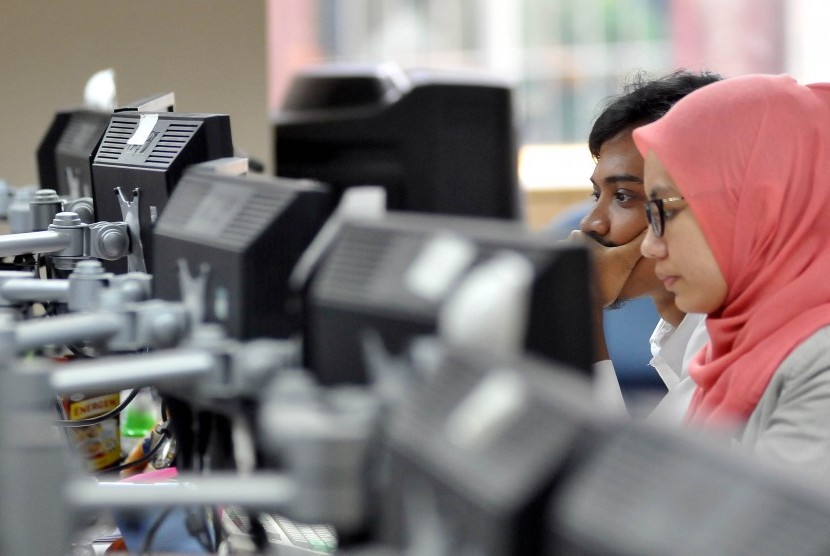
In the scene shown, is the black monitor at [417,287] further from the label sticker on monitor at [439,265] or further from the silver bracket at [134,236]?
the silver bracket at [134,236]

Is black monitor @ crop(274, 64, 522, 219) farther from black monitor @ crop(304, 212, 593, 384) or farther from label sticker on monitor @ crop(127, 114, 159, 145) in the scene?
black monitor @ crop(304, 212, 593, 384)

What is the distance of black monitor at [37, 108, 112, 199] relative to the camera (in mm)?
1856

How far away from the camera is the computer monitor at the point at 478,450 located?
1.92 ft

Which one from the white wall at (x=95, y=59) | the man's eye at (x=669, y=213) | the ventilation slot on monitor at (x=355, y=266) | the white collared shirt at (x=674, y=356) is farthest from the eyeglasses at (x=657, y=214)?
the white wall at (x=95, y=59)

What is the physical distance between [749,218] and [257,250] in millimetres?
756

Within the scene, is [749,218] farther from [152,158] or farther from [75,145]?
[75,145]

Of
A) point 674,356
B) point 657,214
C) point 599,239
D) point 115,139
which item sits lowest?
point 674,356

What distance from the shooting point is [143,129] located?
1583 millimetres

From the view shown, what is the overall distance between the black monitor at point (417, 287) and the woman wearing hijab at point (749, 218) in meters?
0.72

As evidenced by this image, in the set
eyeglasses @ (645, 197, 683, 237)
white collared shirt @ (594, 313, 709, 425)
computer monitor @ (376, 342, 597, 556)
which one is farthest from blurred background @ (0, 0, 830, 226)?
computer monitor @ (376, 342, 597, 556)

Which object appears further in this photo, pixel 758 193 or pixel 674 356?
pixel 674 356

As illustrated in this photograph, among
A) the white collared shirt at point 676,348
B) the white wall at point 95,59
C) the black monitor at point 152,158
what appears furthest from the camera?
the white wall at point 95,59

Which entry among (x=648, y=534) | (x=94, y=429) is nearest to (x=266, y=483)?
(x=648, y=534)

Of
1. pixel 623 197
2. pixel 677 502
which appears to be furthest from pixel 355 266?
pixel 623 197
